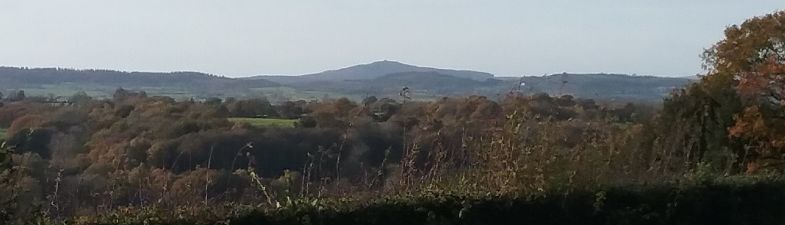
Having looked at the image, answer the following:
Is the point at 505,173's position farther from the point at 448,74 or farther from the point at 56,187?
the point at 448,74

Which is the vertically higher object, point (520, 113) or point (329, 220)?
point (520, 113)

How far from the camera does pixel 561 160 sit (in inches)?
313

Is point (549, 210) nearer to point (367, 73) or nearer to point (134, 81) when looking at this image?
point (367, 73)

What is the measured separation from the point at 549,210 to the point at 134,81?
3247 centimetres

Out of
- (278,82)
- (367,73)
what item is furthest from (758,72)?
(278,82)

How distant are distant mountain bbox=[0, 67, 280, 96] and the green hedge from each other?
24.5 m

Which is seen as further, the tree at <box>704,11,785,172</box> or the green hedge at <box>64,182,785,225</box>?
the tree at <box>704,11,785,172</box>

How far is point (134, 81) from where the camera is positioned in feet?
126

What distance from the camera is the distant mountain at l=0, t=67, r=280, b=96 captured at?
105 ft


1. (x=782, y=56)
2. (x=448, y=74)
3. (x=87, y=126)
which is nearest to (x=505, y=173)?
(x=87, y=126)

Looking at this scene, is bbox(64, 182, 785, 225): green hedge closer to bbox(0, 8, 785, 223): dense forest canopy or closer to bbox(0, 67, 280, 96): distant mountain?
bbox(0, 8, 785, 223): dense forest canopy

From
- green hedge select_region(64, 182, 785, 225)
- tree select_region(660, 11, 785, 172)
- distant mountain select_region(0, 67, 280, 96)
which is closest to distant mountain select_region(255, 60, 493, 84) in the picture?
distant mountain select_region(0, 67, 280, 96)

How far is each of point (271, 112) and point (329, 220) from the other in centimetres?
1583

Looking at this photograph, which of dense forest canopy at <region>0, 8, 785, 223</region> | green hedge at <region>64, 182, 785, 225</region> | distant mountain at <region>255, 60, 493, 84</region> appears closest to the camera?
green hedge at <region>64, 182, 785, 225</region>
